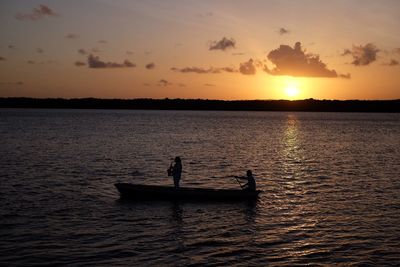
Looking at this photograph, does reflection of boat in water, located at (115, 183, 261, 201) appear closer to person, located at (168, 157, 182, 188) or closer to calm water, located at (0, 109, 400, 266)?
person, located at (168, 157, 182, 188)

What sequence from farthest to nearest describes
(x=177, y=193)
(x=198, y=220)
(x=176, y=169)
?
(x=177, y=193) < (x=176, y=169) < (x=198, y=220)

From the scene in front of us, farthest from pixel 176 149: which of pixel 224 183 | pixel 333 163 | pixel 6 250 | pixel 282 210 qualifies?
pixel 6 250

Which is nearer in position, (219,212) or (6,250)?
(6,250)

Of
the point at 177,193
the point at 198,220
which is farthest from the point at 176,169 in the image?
the point at 198,220

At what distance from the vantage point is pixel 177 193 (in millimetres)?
26188

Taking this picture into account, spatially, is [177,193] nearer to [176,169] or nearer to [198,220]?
[176,169]

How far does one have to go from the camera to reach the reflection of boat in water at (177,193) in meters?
26.2

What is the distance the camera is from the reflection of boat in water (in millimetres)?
26156

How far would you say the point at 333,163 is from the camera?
47.0 m

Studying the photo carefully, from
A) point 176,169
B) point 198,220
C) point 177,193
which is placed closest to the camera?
point 198,220

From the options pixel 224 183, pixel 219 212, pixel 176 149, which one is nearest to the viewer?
pixel 219 212

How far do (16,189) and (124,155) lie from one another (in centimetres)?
2370

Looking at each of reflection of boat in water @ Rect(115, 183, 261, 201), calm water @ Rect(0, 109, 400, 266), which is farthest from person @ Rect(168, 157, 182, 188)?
calm water @ Rect(0, 109, 400, 266)

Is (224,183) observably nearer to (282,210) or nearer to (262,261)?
(282,210)
